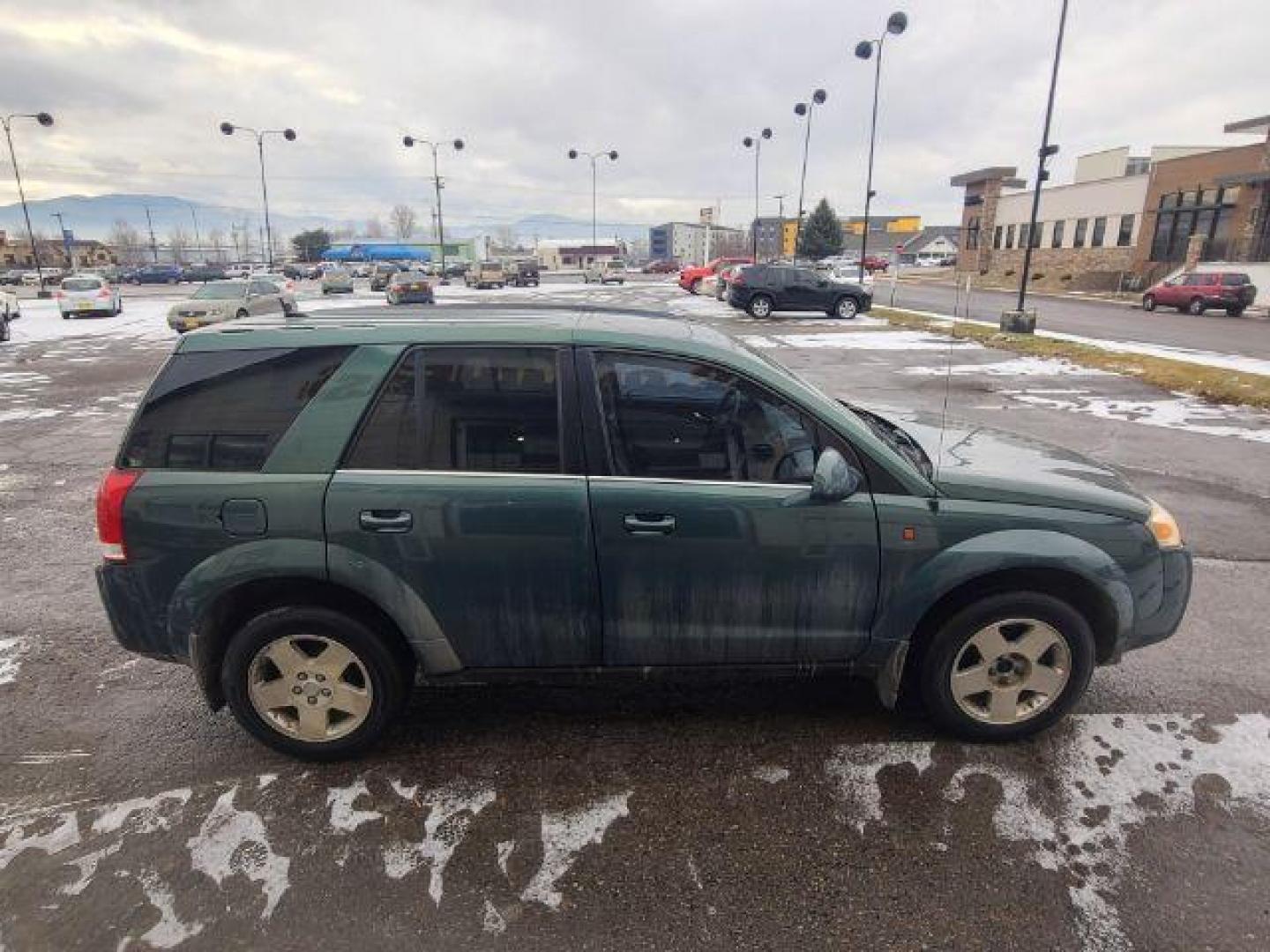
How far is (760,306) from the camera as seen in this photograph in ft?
83.5

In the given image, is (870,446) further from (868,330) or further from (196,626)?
(868,330)

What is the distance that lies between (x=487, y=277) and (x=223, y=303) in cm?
2769

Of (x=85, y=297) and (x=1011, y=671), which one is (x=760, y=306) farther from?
(x=85, y=297)

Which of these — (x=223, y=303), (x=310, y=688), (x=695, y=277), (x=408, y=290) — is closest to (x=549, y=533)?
(x=310, y=688)

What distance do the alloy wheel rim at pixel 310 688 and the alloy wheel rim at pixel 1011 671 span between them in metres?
2.41

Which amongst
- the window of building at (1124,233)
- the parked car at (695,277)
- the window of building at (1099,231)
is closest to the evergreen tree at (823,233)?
the window of building at (1099,231)

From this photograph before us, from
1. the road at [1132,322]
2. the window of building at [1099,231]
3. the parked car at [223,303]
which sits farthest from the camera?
the window of building at [1099,231]

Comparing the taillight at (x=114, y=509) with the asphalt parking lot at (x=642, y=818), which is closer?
the asphalt parking lot at (x=642, y=818)

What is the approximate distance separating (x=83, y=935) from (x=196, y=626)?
40.4 inches

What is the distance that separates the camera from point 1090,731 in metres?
3.24

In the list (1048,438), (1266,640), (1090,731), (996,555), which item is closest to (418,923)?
(996,555)

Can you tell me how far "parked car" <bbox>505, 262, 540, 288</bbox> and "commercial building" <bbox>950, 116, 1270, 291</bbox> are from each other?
2999 cm

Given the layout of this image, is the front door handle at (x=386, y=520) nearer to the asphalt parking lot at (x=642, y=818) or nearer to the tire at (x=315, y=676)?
the tire at (x=315, y=676)

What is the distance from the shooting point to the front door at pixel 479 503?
278 centimetres
